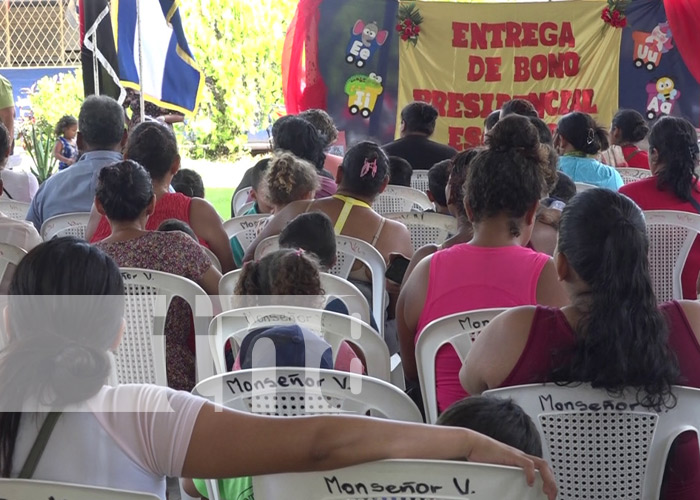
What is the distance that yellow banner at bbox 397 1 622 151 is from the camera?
30.3 ft

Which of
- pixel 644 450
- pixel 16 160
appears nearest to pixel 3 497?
pixel 644 450

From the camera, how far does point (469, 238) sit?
303cm

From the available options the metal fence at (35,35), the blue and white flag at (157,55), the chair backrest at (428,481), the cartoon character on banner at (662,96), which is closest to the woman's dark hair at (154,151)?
the chair backrest at (428,481)

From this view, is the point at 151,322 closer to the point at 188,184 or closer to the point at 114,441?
the point at 114,441

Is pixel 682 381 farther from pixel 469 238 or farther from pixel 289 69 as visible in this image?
pixel 289 69

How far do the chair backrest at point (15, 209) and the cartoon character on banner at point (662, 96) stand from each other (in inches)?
251

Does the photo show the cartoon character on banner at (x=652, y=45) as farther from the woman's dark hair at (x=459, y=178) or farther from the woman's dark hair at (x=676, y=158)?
the woman's dark hair at (x=459, y=178)

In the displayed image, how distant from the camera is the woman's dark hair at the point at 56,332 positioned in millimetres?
1505

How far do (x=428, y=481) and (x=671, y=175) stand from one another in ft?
10.6

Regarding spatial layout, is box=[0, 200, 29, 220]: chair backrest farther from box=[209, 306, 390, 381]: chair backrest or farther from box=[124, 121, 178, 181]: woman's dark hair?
box=[209, 306, 390, 381]: chair backrest

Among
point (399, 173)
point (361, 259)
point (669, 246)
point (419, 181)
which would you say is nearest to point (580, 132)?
point (399, 173)

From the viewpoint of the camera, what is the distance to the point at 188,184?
16.2 feet

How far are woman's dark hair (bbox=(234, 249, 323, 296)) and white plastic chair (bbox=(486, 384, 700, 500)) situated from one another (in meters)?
0.85

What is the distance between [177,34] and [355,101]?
2456 mm
